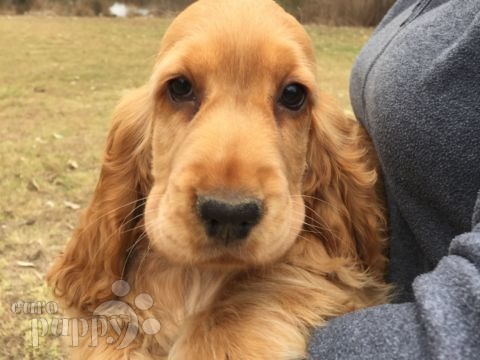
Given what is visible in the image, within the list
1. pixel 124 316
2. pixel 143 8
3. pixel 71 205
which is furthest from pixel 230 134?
pixel 143 8

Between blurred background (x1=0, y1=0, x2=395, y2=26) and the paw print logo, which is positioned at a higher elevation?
the paw print logo

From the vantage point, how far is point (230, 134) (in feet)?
3.90

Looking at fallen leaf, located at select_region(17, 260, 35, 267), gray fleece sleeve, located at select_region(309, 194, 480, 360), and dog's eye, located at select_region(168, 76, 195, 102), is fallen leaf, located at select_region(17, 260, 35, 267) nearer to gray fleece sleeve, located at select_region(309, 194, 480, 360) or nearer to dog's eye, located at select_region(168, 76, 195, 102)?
dog's eye, located at select_region(168, 76, 195, 102)

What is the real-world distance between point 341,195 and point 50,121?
3988 millimetres

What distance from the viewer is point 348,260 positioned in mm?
1388

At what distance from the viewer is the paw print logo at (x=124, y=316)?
1.30 metres

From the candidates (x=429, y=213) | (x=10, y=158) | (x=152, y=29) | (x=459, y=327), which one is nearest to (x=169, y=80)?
(x=429, y=213)

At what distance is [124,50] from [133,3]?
4.53 metres

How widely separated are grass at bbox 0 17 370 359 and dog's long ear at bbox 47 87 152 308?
49 centimetres

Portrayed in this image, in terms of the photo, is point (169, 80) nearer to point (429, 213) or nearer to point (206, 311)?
point (206, 311)

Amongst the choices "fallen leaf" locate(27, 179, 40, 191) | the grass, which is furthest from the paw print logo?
"fallen leaf" locate(27, 179, 40, 191)

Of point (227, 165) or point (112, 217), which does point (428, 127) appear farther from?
point (112, 217)

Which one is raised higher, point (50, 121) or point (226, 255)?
point (226, 255)

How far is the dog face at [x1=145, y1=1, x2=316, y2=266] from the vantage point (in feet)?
3.48
